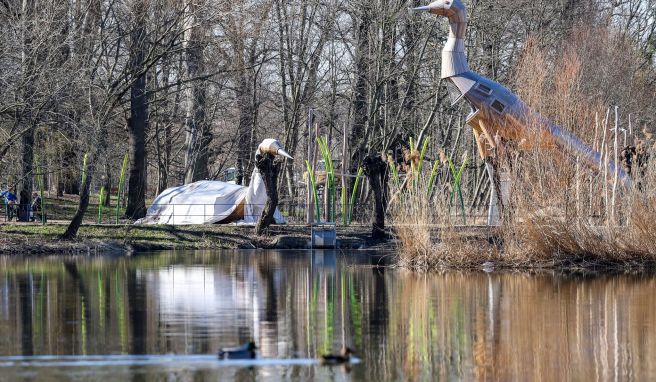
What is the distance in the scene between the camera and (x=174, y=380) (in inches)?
483

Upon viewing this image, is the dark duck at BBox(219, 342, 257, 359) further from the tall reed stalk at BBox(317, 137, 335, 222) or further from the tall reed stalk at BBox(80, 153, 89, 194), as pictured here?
the tall reed stalk at BBox(317, 137, 335, 222)

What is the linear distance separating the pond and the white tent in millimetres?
15072

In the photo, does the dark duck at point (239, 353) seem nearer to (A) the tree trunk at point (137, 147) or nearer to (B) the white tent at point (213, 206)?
(B) the white tent at point (213, 206)

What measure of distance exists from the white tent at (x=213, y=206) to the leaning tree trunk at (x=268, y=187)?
2248 millimetres

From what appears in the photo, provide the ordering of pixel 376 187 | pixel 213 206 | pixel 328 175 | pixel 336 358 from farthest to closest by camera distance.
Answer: pixel 213 206, pixel 328 175, pixel 376 187, pixel 336 358

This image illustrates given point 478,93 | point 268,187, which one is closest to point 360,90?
point 268,187

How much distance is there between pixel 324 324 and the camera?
55.8 ft

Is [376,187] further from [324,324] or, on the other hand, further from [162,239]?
[324,324]

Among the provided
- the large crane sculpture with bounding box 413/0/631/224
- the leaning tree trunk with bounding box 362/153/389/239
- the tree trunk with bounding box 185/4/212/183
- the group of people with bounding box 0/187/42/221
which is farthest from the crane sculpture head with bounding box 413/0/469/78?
the group of people with bounding box 0/187/42/221

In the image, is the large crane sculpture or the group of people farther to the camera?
the group of people

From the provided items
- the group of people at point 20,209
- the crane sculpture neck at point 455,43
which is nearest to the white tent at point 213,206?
the group of people at point 20,209

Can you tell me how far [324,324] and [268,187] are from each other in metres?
23.6

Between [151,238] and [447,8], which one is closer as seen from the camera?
[447,8]

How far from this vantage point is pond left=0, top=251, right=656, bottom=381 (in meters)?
13.1
